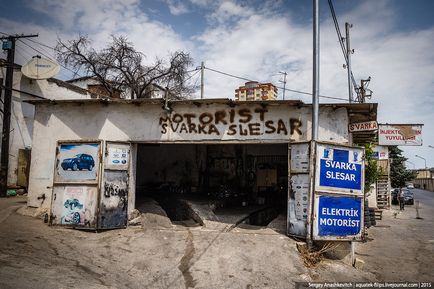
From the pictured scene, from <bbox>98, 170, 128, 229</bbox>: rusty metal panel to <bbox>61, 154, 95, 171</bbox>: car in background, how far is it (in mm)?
527

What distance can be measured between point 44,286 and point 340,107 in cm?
812

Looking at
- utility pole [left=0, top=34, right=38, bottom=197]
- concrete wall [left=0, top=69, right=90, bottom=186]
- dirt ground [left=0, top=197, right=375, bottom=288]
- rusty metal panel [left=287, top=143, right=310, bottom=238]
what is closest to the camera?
dirt ground [left=0, top=197, right=375, bottom=288]

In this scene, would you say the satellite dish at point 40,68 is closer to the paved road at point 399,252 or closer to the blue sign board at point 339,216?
the blue sign board at point 339,216

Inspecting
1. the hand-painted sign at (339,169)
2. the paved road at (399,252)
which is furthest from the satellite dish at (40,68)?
the paved road at (399,252)

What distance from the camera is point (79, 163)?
8992 mm

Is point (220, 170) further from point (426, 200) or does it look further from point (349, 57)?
point (426, 200)

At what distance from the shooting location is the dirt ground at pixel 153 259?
552 centimetres

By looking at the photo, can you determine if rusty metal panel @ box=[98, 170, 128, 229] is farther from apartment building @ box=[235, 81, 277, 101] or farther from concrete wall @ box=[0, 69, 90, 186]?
apartment building @ box=[235, 81, 277, 101]

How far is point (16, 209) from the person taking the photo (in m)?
11.0

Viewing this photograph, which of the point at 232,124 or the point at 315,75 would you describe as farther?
the point at 232,124

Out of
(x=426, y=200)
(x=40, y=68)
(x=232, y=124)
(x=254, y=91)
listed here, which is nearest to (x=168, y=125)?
(x=232, y=124)

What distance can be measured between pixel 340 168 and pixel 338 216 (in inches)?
49.9

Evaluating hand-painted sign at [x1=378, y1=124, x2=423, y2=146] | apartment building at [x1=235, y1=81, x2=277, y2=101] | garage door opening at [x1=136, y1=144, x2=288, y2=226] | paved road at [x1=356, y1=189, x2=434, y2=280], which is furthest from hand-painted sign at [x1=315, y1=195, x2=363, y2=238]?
apartment building at [x1=235, y1=81, x2=277, y2=101]

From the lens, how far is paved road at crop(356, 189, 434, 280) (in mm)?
7598
